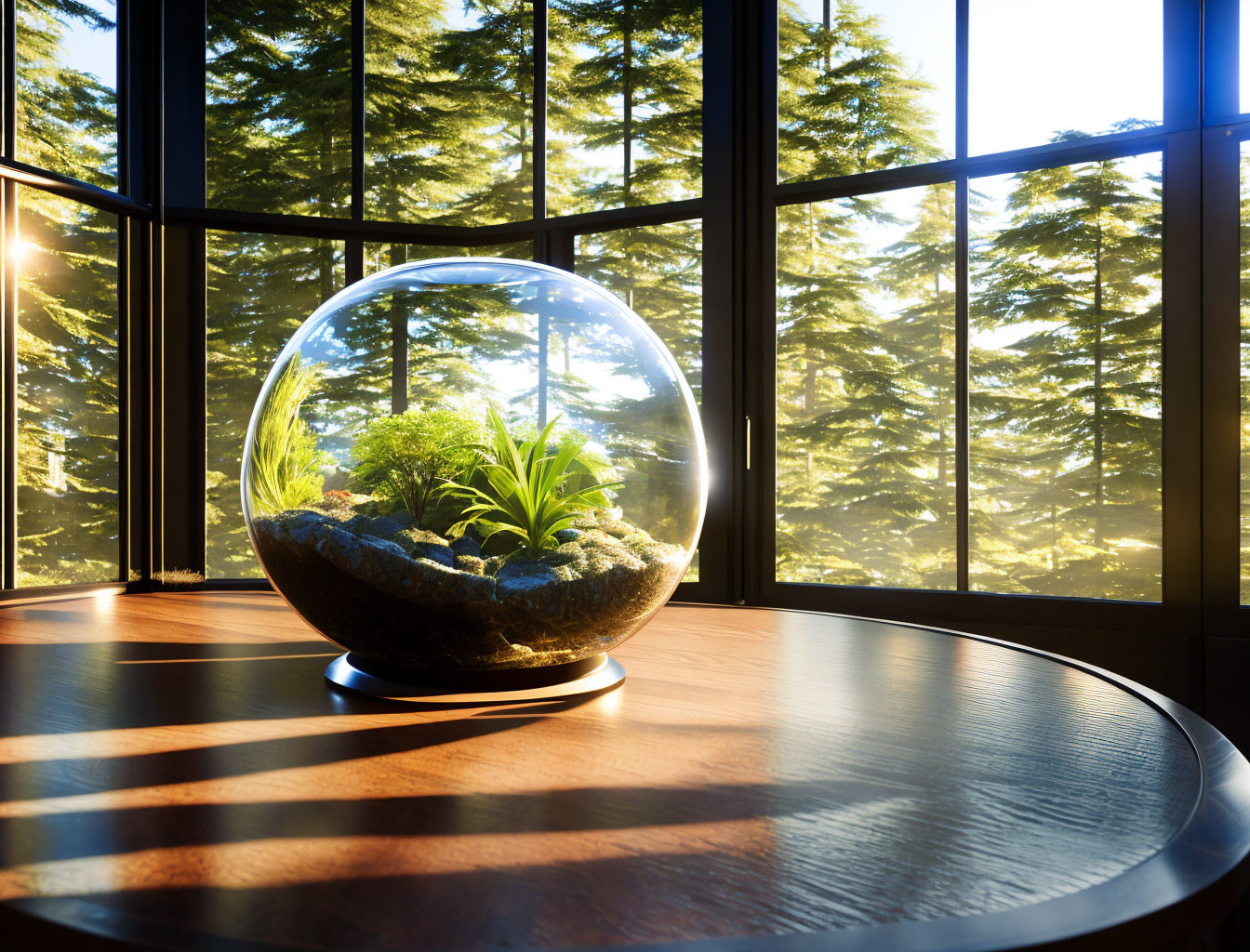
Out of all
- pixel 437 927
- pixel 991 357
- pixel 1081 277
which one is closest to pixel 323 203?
pixel 991 357

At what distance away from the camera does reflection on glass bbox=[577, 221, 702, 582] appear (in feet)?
9.47

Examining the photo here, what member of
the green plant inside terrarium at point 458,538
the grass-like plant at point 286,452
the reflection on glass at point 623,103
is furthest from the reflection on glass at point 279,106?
the green plant inside terrarium at point 458,538

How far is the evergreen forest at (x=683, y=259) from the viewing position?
2.78m

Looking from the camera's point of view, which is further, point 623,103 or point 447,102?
point 447,102

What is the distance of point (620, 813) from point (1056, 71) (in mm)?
2807

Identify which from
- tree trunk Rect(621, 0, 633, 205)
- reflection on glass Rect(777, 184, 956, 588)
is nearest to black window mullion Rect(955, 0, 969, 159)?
reflection on glass Rect(777, 184, 956, 588)

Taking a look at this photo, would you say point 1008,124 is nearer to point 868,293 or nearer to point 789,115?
point 789,115

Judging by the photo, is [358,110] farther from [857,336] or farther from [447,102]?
[857,336]

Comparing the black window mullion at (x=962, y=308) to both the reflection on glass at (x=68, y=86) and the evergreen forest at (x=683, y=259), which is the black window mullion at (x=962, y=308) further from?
the reflection on glass at (x=68, y=86)

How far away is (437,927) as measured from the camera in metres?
0.37

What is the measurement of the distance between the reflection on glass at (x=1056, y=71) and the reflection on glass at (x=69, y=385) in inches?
115

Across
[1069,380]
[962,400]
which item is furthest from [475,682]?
[1069,380]

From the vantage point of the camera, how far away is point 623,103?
302cm

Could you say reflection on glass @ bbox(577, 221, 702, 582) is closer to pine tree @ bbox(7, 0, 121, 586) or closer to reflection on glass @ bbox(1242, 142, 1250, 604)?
reflection on glass @ bbox(1242, 142, 1250, 604)
